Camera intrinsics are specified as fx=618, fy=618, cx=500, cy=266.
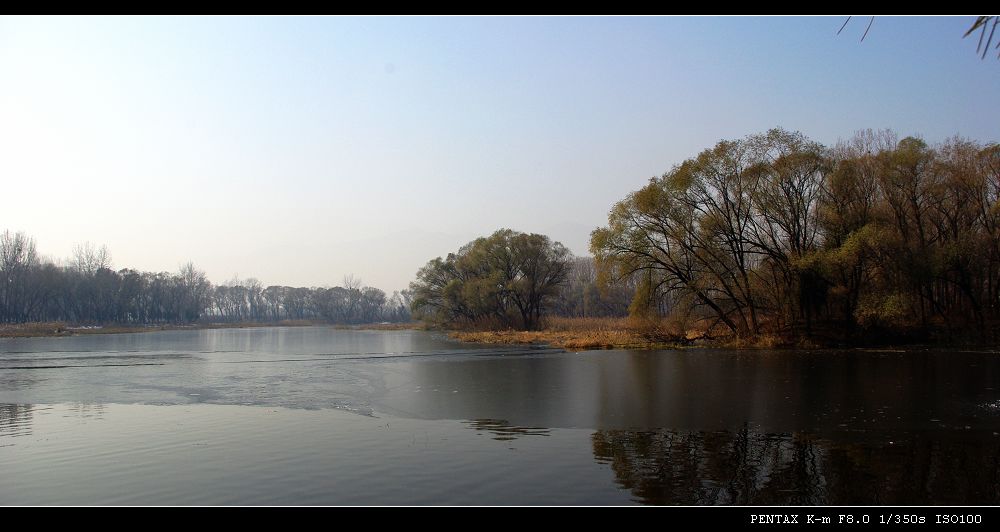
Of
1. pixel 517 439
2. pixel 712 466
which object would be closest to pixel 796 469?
pixel 712 466

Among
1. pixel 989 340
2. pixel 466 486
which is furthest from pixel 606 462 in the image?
pixel 989 340

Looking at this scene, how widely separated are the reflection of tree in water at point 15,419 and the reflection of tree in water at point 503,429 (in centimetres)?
1052

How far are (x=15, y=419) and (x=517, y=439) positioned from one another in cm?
1361

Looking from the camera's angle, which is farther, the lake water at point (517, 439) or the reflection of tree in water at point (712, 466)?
the lake water at point (517, 439)

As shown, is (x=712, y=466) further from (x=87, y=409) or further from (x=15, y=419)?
(x=87, y=409)

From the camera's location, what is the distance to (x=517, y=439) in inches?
518

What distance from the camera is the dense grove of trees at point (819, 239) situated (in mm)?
39156

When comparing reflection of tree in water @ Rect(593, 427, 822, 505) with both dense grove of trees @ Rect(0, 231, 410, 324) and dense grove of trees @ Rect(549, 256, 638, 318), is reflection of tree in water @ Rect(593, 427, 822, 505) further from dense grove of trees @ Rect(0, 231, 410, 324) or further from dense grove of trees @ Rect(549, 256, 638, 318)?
dense grove of trees @ Rect(0, 231, 410, 324)

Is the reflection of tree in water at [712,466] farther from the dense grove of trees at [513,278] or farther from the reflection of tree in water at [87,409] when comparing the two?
the dense grove of trees at [513,278]

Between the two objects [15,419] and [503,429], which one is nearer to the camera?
[503,429]

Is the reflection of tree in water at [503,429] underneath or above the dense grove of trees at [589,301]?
underneath

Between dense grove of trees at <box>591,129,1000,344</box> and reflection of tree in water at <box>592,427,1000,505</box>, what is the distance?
96.8 ft

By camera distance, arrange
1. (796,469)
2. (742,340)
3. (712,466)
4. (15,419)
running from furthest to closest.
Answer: (742,340)
(15,419)
(712,466)
(796,469)

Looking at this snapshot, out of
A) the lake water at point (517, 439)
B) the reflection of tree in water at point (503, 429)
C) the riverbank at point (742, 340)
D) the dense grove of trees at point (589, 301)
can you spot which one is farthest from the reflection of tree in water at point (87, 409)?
the dense grove of trees at point (589, 301)
